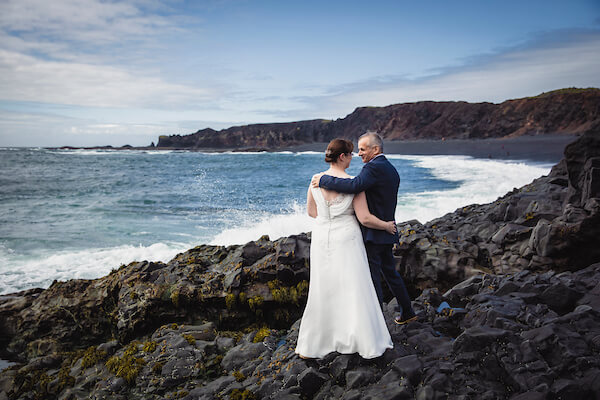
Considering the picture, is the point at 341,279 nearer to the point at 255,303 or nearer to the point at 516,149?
the point at 255,303

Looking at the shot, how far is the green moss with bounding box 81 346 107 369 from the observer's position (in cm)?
555

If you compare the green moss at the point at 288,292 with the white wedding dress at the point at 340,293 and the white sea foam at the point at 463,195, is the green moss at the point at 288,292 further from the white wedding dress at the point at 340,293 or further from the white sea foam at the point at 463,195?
the white sea foam at the point at 463,195

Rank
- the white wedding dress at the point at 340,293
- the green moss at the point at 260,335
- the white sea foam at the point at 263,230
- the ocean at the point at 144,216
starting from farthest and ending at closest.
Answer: the white sea foam at the point at 263,230
the ocean at the point at 144,216
the green moss at the point at 260,335
the white wedding dress at the point at 340,293

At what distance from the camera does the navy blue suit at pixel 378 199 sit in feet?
13.1

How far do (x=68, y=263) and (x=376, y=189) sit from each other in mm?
11197

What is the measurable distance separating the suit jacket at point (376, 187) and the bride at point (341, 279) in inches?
4.5

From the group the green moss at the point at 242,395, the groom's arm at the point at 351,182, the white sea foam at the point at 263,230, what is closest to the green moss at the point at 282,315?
the green moss at the point at 242,395

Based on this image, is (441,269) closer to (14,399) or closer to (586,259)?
(586,259)

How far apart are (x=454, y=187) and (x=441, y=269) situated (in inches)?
813

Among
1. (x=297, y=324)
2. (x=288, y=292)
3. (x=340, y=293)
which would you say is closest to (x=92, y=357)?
(x=297, y=324)

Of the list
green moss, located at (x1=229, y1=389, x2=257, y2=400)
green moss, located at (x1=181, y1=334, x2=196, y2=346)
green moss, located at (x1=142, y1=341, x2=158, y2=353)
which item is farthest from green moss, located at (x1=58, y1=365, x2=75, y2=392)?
green moss, located at (x1=229, y1=389, x2=257, y2=400)

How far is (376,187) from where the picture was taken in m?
4.21

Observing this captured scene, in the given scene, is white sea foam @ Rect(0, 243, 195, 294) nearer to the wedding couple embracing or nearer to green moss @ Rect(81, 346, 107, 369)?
green moss @ Rect(81, 346, 107, 369)

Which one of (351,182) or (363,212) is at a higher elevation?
(351,182)
